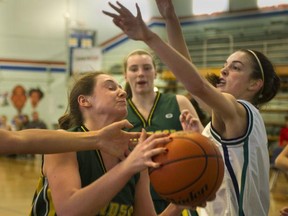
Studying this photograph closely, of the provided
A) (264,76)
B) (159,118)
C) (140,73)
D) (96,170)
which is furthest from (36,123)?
(96,170)

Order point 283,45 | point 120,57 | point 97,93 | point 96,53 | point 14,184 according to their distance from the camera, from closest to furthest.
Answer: point 97,93 → point 14,184 → point 96,53 → point 283,45 → point 120,57

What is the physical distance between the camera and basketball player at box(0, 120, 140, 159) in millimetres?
1979

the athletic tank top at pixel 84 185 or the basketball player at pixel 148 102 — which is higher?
the basketball player at pixel 148 102

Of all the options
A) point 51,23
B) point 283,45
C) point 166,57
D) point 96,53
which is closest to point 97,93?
point 166,57

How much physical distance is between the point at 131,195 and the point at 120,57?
14156 mm

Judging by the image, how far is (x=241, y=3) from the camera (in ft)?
47.8

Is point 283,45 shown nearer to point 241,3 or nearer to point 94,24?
point 241,3

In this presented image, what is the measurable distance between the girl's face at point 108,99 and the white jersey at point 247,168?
535 millimetres

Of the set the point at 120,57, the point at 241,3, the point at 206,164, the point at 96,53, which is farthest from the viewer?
the point at 120,57

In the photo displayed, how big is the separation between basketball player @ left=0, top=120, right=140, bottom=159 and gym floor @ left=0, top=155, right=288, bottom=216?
480 centimetres

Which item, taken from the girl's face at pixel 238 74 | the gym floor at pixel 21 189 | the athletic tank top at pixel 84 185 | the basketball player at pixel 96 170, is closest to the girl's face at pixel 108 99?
the basketball player at pixel 96 170

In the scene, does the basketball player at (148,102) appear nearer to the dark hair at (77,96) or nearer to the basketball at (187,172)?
the dark hair at (77,96)

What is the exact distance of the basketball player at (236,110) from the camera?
2.37m

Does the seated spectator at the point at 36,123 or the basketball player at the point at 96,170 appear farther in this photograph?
the seated spectator at the point at 36,123
